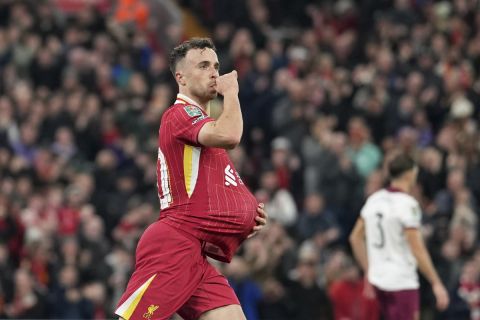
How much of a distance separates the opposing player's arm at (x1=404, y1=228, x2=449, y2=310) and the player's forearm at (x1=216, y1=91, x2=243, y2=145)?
3.80 metres

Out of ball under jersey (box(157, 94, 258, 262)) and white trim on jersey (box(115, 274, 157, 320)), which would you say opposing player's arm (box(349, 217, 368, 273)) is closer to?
ball under jersey (box(157, 94, 258, 262))

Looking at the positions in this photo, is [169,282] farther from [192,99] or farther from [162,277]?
[192,99]

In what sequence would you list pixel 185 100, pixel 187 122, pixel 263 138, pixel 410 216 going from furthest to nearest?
pixel 263 138
pixel 410 216
pixel 185 100
pixel 187 122

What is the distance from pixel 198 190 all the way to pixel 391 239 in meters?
3.74

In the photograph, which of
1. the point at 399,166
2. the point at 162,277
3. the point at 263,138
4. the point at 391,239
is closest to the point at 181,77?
the point at 162,277

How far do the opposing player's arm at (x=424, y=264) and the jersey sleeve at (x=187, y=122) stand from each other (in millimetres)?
3583

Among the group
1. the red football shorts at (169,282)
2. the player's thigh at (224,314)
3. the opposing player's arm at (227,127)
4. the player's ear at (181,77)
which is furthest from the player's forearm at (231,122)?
→ the player's thigh at (224,314)

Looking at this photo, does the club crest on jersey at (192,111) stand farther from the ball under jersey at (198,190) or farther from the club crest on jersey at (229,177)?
the club crest on jersey at (229,177)

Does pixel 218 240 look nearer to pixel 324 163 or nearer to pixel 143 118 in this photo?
pixel 324 163

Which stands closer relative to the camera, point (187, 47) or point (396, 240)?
point (187, 47)

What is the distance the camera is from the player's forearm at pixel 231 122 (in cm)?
786

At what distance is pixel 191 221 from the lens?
831 cm

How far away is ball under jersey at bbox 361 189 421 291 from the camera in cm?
1148

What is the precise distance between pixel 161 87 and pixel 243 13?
12.2 feet
